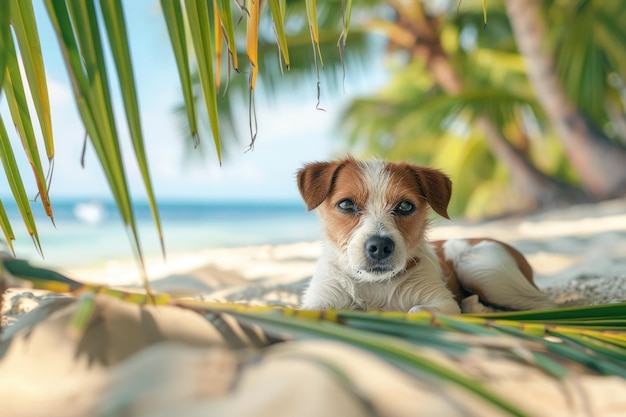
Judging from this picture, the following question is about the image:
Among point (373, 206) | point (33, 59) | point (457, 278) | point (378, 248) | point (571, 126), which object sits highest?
point (33, 59)

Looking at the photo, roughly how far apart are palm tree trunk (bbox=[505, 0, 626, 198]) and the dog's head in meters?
6.26

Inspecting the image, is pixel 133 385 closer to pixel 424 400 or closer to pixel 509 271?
pixel 424 400

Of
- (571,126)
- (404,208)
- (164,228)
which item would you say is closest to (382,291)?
(404,208)

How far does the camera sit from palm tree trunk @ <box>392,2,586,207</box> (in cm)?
983

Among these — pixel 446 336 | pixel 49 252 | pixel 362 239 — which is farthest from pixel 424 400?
pixel 49 252

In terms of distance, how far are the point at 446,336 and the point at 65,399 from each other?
0.67 meters

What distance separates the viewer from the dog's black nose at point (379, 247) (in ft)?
6.87

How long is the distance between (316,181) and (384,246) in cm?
46

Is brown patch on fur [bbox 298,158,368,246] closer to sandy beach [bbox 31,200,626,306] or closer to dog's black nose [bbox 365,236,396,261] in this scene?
dog's black nose [bbox 365,236,396,261]

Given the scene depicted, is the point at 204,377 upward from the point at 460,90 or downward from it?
upward

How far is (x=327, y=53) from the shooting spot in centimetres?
990

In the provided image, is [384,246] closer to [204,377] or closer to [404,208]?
[404,208]

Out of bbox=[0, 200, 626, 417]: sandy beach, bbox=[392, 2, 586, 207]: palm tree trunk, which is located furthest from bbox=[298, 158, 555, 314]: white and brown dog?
bbox=[392, 2, 586, 207]: palm tree trunk

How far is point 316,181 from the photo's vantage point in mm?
2389
